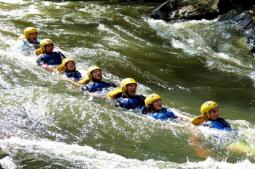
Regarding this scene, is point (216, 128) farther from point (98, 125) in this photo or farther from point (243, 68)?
point (243, 68)

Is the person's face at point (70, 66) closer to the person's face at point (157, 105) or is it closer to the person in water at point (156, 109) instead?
the person in water at point (156, 109)

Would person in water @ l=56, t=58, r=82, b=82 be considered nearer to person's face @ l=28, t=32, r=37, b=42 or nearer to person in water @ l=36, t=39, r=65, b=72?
person in water @ l=36, t=39, r=65, b=72

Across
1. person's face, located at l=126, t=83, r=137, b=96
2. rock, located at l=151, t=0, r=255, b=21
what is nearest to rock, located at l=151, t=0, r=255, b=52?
rock, located at l=151, t=0, r=255, b=21

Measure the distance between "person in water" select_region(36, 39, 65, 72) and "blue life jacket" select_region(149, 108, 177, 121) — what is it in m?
3.94

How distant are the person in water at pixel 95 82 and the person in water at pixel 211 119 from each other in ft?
8.75

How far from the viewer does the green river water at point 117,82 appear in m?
8.08

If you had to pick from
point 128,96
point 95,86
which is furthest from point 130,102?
point 95,86

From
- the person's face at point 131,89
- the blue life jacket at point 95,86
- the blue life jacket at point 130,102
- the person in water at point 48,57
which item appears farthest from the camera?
the person in water at point 48,57

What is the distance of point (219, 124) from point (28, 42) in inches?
277

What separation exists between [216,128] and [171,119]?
103cm

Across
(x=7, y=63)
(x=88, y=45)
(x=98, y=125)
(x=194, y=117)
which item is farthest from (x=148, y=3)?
(x=98, y=125)

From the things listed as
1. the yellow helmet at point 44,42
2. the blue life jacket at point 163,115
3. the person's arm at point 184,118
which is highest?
the yellow helmet at point 44,42

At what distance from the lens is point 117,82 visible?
41.0ft

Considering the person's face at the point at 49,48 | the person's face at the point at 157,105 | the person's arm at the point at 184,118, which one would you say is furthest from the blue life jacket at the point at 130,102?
the person's face at the point at 49,48
